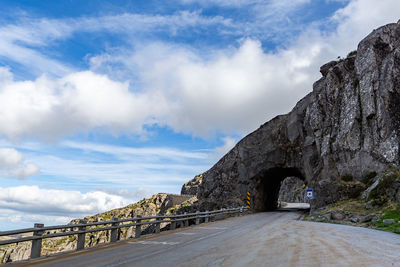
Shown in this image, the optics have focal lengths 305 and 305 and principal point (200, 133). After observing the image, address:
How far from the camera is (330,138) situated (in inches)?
1460

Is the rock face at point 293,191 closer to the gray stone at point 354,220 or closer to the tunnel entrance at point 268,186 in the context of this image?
the tunnel entrance at point 268,186

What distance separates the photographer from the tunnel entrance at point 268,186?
1821 inches

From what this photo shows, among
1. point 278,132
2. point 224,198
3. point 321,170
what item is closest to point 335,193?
point 321,170

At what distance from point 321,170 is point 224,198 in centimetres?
1616

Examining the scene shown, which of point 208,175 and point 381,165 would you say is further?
point 208,175

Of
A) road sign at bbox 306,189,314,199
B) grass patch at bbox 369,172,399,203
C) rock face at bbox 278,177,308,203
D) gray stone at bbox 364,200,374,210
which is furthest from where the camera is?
rock face at bbox 278,177,308,203

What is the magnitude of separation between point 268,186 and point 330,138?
53.1 feet

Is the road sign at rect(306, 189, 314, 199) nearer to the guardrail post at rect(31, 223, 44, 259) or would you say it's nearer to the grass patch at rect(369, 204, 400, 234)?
the grass patch at rect(369, 204, 400, 234)

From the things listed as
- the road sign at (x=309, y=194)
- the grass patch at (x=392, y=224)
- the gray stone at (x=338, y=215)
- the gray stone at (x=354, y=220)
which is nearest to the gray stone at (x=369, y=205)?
the gray stone at (x=338, y=215)

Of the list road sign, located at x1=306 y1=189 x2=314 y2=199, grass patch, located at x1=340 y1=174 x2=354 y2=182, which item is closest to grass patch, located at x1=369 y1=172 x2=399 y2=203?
road sign, located at x1=306 y1=189 x2=314 y2=199

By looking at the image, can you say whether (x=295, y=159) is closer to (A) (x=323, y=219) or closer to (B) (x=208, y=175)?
(B) (x=208, y=175)

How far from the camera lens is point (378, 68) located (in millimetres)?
32844

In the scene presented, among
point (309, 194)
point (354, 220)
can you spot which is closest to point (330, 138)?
point (309, 194)

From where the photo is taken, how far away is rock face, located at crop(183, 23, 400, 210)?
30.5m
